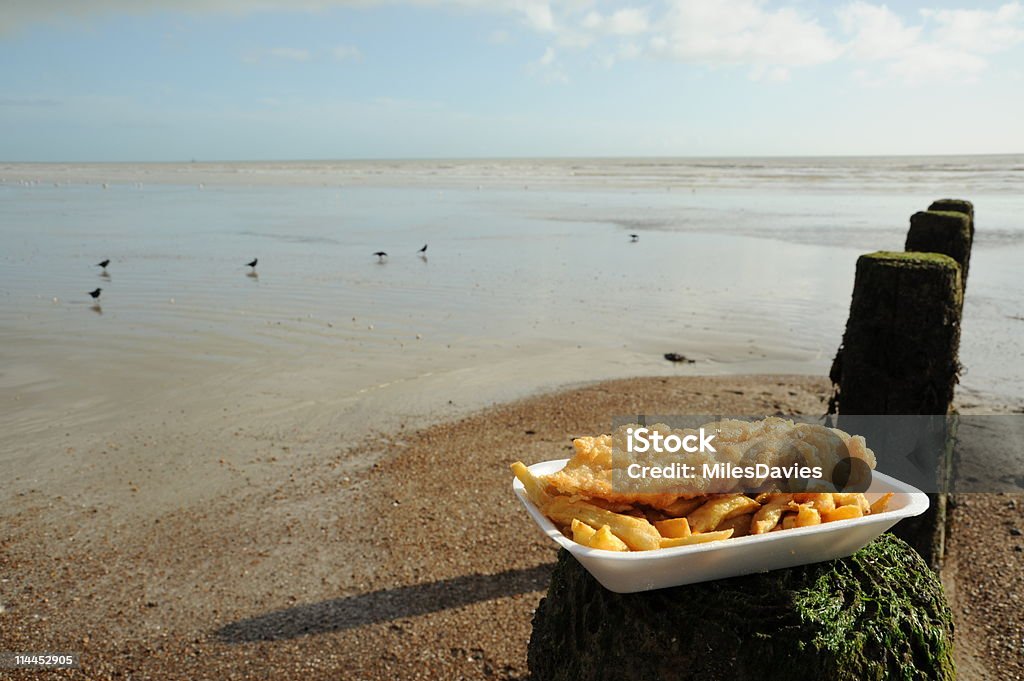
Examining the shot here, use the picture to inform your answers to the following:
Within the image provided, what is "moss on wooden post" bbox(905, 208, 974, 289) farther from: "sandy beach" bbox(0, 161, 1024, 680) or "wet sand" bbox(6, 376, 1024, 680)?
"wet sand" bbox(6, 376, 1024, 680)

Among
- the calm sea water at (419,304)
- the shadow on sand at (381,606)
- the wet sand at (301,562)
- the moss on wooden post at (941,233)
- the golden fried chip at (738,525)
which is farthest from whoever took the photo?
the calm sea water at (419,304)

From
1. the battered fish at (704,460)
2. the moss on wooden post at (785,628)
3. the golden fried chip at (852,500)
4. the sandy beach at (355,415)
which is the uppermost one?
the battered fish at (704,460)

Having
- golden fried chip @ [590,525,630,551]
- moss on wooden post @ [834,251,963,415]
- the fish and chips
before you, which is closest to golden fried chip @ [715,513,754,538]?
the fish and chips

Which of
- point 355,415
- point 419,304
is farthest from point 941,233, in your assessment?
point 419,304

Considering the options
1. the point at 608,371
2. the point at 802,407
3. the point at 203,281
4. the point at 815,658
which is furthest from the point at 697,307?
Result: the point at 815,658

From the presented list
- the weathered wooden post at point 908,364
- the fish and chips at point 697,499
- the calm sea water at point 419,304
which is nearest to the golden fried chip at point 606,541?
the fish and chips at point 697,499

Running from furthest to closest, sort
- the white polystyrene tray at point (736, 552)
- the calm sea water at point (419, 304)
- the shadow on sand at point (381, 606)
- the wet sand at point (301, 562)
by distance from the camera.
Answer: the calm sea water at point (419, 304), the shadow on sand at point (381, 606), the wet sand at point (301, 562), the white polystyrene tray at point (736, 552)

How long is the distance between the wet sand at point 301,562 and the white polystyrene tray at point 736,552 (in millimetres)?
2736

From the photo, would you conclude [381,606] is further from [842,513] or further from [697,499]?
[842,513]

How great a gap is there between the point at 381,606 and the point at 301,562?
0.88 m

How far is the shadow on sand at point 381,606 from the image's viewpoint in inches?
187

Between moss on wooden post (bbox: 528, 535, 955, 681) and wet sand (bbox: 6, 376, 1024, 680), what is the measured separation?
2.32m

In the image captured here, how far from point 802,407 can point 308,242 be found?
690 inches

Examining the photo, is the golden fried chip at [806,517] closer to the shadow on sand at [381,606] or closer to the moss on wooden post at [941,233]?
the shadow on sand at [381,606]
